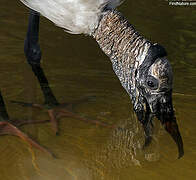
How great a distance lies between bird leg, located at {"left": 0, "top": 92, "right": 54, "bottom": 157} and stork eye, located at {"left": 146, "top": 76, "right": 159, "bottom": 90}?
70 cm

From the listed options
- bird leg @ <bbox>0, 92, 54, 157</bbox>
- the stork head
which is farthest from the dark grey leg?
the stork head

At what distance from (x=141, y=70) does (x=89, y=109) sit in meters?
0.75

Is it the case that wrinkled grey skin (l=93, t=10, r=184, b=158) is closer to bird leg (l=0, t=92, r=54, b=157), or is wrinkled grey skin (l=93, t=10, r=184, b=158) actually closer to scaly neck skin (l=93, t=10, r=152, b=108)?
scaly neck skin (l=93, t=10, r=152, b=108)

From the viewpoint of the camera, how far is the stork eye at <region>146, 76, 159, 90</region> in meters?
3.26

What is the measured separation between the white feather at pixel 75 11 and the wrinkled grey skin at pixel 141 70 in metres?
0.06

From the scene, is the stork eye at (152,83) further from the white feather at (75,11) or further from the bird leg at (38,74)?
the bird leg at (38,74)

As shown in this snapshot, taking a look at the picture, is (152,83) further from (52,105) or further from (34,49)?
(34,49)

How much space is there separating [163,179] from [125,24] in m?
1.05

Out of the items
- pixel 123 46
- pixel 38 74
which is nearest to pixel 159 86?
pixel 123 46

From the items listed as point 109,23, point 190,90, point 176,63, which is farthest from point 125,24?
point 176,63

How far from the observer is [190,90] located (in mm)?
4484

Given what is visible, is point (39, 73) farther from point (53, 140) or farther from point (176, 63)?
point (176, 63)

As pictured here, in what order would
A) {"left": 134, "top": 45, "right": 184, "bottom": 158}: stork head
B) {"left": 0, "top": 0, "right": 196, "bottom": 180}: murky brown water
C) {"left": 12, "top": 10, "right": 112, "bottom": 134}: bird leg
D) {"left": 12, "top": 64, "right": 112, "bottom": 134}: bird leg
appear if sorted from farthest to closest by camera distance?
1. {"left": 12, "top": 10, "right": 112, "bottom": 134}: bird leg
2. {"left": 12, "top": 64, "right": 112, "bottom": 134}: bird leg
3. {"left": 0, "top": 0, "right": 196, "bottom": 180}: murky brown water
4. {"left": 134, "top": 45, "right": 184, "bottom": 158}: stork head

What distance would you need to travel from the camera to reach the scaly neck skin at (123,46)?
3.47 meters
